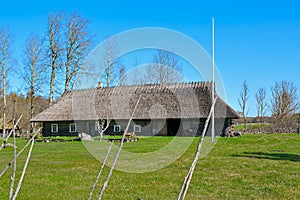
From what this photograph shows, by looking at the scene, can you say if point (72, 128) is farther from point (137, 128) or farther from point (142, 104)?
point (142, 104)

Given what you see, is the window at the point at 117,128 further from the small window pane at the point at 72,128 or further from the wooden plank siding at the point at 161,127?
the small window pane at the point at 72,128

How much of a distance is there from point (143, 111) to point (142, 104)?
115 cm

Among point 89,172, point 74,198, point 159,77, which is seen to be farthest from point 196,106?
point 74,198

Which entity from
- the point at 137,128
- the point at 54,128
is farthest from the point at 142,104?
the point at 54,128

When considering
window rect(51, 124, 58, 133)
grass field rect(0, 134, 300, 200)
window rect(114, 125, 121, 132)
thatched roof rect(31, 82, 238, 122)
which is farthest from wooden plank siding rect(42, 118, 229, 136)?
grass field rect(0, 134, 300, 200)

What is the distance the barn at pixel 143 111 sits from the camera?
102 feet

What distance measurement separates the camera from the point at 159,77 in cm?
3341

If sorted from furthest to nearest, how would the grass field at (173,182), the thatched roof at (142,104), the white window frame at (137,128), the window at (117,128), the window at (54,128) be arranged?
the window at (54,128) < the window at (117,128) < the white window frame at (137,128) < the thatched roof at (142,104) < the grass field at (173,182)

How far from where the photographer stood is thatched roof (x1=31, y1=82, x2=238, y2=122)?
31.4 m

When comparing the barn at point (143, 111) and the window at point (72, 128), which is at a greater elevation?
the barn at point (143, 111)

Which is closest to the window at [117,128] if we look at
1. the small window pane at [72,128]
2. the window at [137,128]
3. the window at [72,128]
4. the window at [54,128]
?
the window at [137,128]

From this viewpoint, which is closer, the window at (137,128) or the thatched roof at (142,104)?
the thatched roof at (142,104)

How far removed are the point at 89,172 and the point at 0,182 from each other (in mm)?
2261

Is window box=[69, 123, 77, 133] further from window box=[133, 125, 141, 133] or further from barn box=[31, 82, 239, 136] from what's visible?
window box=[133, 125, 141, 133]
